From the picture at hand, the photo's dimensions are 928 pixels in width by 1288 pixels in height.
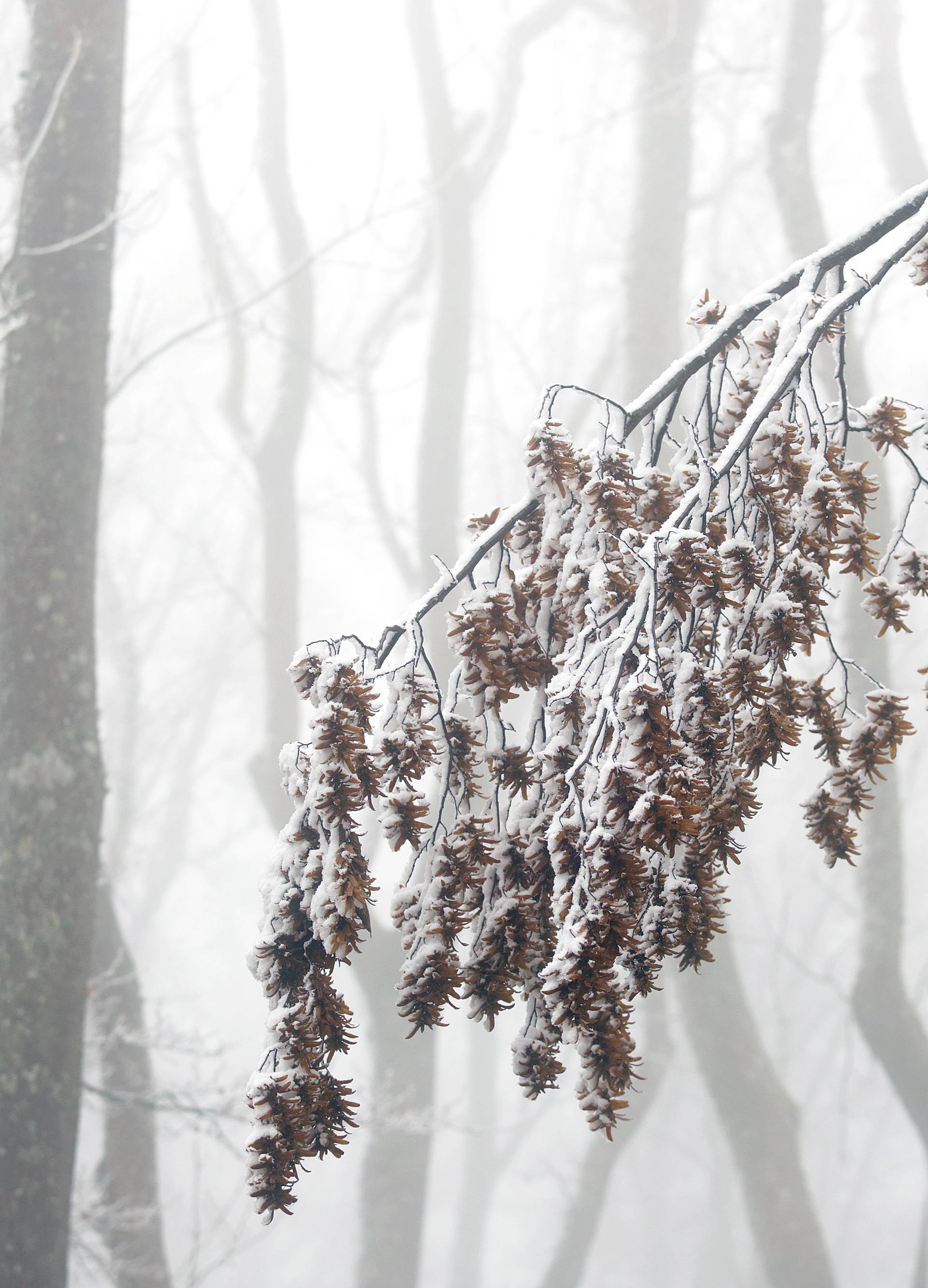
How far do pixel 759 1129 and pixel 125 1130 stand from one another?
3469 millimetres

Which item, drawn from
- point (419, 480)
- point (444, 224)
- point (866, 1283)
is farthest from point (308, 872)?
point (866, 1283)

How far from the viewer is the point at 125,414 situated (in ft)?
62.6

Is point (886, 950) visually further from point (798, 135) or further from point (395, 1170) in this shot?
point (798, 135)

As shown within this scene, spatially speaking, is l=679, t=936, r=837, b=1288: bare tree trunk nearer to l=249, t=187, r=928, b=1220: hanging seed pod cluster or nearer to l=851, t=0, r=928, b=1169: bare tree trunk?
l=851, t=0, r=928, b=1169: bare tree trunk

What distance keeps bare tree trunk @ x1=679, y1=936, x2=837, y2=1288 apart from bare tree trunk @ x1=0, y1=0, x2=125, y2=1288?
3.92m

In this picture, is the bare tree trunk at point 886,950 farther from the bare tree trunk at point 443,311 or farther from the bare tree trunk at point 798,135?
the bare tree trunk at point 443,311

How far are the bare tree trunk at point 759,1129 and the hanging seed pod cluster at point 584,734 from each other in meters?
5.06

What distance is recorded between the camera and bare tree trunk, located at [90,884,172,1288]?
514 centimetres

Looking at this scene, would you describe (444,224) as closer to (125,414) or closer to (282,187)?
(282,187)

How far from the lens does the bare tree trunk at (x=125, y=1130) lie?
16.9ft

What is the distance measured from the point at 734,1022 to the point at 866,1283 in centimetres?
1656

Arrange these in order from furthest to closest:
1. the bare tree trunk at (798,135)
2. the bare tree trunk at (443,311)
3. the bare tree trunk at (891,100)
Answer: the bare tree trunk at (443,311) < the bare tree trunk at (891,100) < the bare tree trunk at (798,135)

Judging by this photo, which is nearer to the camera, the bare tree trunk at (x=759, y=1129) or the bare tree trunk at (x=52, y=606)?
the bare tree trunk at (x=52, y=606)

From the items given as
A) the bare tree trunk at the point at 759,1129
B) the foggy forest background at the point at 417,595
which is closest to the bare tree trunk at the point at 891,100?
the foggy forest background at the point at 417,595
